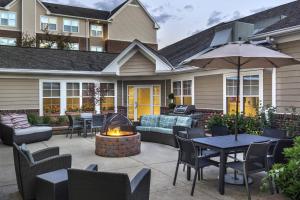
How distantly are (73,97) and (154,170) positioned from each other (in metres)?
9.11

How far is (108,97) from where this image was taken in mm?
15375

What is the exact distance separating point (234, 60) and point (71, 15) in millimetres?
23927

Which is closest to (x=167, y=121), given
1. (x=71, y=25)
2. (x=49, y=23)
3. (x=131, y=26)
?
(x=131, y=26)

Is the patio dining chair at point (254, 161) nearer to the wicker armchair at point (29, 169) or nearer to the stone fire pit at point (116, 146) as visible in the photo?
the wicker armchair at point (29, 169)

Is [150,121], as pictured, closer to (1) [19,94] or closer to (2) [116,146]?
(2) [116,146]

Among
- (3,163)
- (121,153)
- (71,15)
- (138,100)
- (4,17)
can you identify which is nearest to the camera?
(3,163)

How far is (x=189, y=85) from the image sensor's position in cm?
1309

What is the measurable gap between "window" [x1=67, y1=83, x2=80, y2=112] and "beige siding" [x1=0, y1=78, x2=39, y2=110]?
1546 millimetres

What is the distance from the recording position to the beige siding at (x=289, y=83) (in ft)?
26.6

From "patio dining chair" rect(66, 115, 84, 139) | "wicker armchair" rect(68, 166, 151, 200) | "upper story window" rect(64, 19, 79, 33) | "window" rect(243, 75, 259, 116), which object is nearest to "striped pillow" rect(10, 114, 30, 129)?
"patio dining chair" rect(66, 115, 84, 139)

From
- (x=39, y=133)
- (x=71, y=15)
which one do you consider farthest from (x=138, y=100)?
(x=71, y=15)

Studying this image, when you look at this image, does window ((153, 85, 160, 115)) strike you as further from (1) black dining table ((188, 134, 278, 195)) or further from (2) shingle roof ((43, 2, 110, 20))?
(2) shingle roof ((43, 2, 110, 20))

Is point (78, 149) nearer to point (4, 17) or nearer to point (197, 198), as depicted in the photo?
point (197, 198)

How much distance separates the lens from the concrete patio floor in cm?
488
